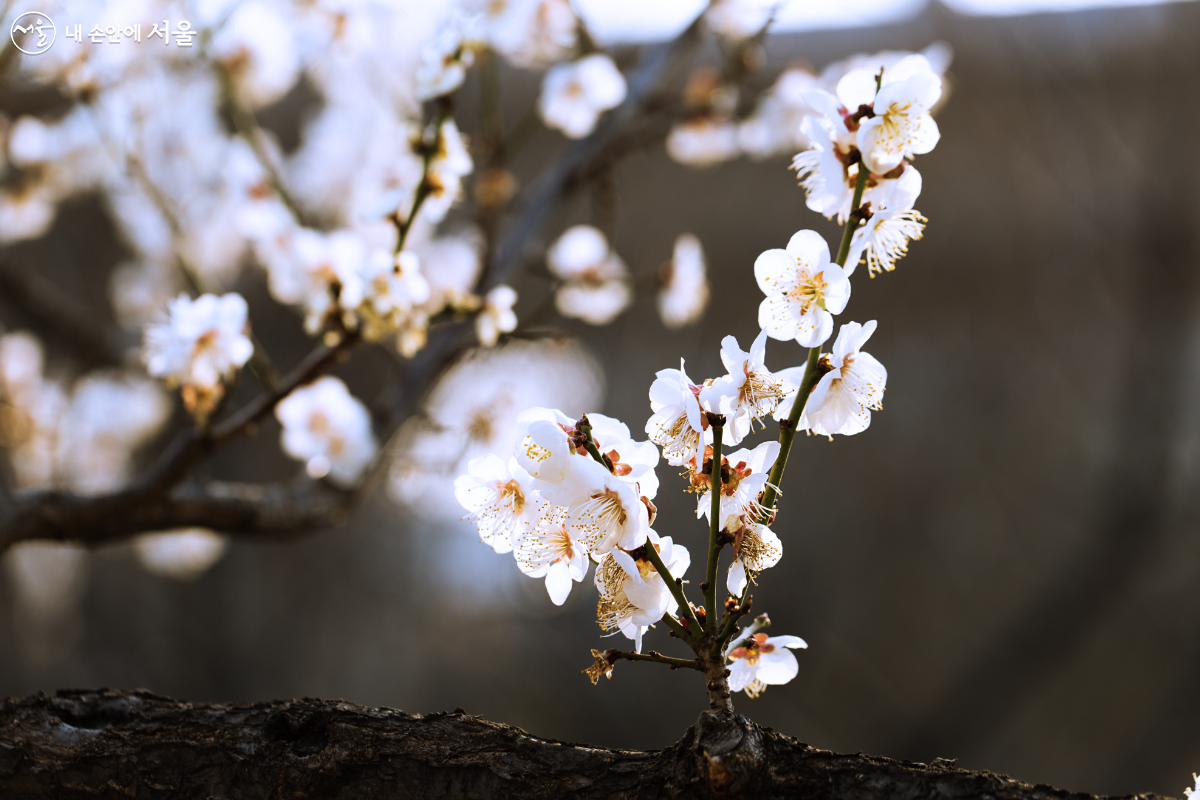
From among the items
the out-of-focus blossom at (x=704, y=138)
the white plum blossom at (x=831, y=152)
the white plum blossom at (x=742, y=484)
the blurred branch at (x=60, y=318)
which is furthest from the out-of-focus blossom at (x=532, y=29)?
the blurred branch at (x=60, y=318)

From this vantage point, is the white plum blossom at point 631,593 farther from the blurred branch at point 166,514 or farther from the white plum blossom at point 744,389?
the blurred branch at point 166,514

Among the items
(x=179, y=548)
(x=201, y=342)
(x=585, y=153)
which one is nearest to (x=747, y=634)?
(x=201, y=342)

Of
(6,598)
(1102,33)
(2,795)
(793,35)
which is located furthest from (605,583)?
(6,598)

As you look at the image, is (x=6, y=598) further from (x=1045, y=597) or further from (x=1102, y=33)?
(x=1102, y=33)

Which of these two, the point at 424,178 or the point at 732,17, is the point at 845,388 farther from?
the point at 732,17

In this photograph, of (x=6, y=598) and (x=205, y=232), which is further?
(x=6, y=598)

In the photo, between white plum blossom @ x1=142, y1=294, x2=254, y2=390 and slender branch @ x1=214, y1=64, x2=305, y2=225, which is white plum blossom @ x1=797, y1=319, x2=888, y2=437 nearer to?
white plum blossom @ x1=142, y1=294, x2=254, y2=390

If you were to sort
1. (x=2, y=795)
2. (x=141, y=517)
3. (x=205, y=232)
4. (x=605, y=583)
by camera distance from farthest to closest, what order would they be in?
(x=205, y=232) → (x=141, y=517) → (x=2, y=795) → (x=605, y=583)
